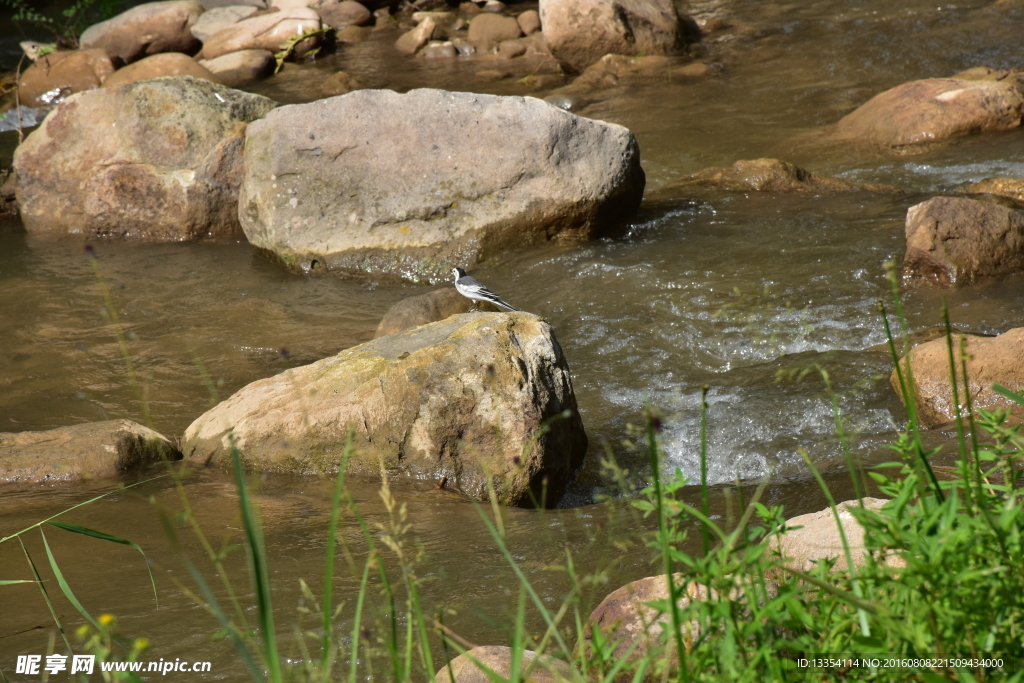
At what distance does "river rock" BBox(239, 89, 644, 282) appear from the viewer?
7.20 meters

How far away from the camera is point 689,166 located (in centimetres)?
921

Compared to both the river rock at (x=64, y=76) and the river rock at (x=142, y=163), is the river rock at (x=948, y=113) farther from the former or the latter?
the river rock at (x=64, y=76)

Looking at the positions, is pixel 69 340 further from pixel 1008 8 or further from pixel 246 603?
pixel 1008 8

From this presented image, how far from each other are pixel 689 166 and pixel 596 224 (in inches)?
91.4

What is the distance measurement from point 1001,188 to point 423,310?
518 centimetres

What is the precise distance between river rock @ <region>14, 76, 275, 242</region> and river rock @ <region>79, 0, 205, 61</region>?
8.19 m

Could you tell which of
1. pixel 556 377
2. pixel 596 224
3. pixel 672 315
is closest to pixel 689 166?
pixel 596 224

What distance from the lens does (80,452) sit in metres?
4.11

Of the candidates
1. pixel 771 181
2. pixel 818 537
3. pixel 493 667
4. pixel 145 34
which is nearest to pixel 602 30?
pixel 771 181

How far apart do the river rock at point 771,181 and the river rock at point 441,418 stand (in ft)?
14.8

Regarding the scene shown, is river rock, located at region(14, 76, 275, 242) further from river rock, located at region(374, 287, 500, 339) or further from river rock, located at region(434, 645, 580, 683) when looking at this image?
river rock, located at region(434, 645, 580, 683)

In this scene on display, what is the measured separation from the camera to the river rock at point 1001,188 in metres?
7.18

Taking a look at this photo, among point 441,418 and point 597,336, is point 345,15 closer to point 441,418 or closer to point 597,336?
point 597,336

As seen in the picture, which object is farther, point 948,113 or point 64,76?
point 64,76
